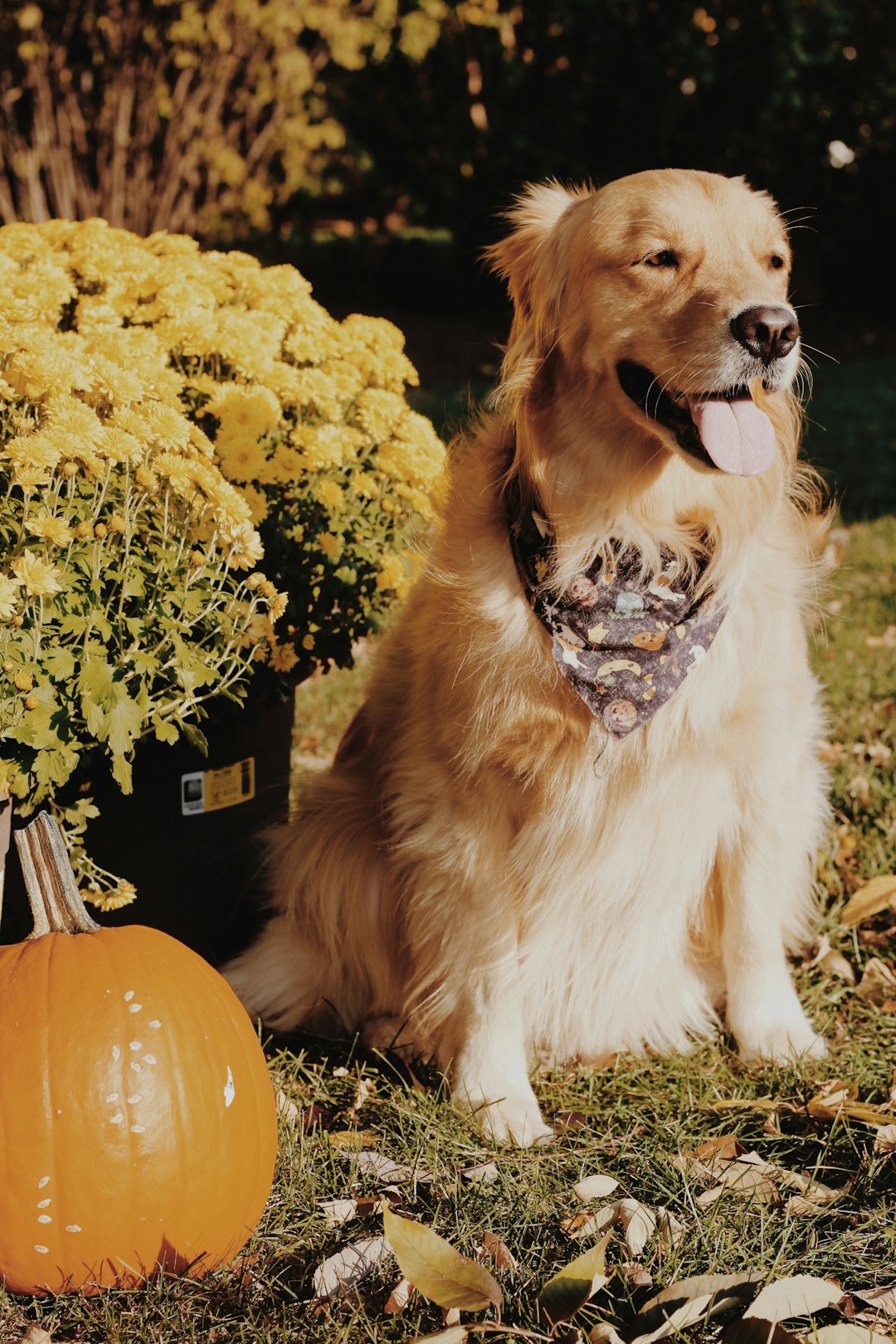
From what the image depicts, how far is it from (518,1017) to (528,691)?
71 cm

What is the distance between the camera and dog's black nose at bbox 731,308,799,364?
203 centimetres

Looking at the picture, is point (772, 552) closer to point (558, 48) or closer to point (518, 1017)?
point (518, 1017)

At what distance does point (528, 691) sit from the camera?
2.23 meters

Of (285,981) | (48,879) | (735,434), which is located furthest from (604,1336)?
(735,434)

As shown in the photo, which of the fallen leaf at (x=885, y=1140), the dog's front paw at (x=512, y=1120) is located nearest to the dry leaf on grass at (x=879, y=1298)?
the fallen leaf at (x=885, y=1140)

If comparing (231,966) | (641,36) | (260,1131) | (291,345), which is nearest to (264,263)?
(641,36)

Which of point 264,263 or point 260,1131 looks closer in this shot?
point 260,1131

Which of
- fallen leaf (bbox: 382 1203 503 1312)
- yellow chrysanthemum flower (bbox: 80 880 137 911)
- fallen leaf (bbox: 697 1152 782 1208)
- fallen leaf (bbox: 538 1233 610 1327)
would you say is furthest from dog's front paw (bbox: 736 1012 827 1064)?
yellow chrysanthemum flower (bbox: 80 880 137 911)

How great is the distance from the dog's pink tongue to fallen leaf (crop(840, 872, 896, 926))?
1327 millimetres

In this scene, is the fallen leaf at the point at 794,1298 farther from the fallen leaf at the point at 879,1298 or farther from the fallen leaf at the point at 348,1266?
the fallen leaf at the point at 348,1266

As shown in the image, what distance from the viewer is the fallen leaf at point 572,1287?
1.69 m

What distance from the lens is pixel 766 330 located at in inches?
80.0

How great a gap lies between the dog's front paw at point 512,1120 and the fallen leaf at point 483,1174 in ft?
0.39

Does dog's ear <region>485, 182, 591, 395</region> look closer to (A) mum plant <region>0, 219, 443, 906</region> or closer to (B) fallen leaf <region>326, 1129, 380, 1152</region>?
(A) mum plant <region>0, 219, 443, 906</region>
